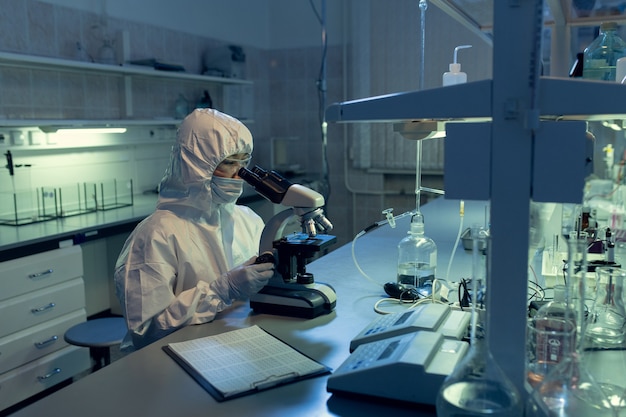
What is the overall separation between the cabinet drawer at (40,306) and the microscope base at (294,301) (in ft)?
4.97

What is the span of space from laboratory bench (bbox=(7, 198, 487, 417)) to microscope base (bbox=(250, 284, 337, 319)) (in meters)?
0.02

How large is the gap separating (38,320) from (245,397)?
6.52 feet

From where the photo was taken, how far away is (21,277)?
2639 mm

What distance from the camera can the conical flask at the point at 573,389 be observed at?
85cm

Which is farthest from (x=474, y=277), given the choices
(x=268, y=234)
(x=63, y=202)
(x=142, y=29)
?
(x=142, y=29)

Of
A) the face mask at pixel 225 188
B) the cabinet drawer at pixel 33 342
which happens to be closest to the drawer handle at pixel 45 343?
the cabinet drawer at pixel 33 342

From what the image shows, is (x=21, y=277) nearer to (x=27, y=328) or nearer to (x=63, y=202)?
(x=27, y=328)

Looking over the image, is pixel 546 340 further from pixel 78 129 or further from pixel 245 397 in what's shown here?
pixel 78 129

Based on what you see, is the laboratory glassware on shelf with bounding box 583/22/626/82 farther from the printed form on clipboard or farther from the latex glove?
the printed form on clipboard

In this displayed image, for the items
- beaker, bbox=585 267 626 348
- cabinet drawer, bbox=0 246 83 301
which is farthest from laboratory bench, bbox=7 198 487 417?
cabinet drawer, bbox=0 246 83 301

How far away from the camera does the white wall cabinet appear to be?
8.54 feet

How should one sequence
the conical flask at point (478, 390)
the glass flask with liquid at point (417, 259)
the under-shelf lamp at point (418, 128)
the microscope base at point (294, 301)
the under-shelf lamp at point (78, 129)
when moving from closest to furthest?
1. the conical flask at point (478, 390)
2. the under-shelf lamp at point (418, 128)
3. the microscope base at point (294, 301)
4. the glass flask with liquid at point (417, 259)
5. the under-shelf lamp at point (78, 129)

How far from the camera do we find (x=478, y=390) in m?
0.85

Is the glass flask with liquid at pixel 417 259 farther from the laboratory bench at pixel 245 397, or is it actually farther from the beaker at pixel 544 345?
the beaker at pixel 544 345
